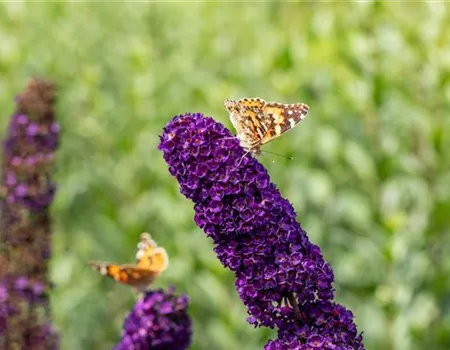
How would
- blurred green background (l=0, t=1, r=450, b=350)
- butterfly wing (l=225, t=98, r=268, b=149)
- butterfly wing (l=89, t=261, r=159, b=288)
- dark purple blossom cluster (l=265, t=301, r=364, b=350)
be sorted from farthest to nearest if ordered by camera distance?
1. blurred green background (l=0, t=1, r=450, b=350)
2. butterfly wing (l=89, t=261, r=159, b=288)
3. butterfly wing (l=225, t=98, r=268, b=149)
4. dark purple blossom cluster (l=265, t=301, r=364, b=350)

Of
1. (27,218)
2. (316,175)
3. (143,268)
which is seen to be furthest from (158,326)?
(316,175)

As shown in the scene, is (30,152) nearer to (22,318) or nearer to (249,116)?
(22,318)

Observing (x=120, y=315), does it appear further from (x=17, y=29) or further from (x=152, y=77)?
(x=17, y=29)

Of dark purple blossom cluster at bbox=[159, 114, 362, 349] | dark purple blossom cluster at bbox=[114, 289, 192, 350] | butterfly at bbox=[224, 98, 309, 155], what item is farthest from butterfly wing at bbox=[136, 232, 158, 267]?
dark purple blossom cluster at bbox=[159, 114, 362, 349]

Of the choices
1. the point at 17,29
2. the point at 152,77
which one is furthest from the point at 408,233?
the point at 17,29

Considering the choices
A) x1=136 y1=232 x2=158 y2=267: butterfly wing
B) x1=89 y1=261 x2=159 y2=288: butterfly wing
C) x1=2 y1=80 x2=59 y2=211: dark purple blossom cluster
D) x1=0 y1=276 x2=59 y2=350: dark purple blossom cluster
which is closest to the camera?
x1=89 y1=261 x2=159 y2=288: butterfly wing

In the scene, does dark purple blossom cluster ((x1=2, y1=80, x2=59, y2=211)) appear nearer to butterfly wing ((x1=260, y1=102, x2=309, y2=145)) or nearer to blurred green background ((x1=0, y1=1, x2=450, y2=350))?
butterfly wing ((x1=260, y1=102, x2=309, y2=145))

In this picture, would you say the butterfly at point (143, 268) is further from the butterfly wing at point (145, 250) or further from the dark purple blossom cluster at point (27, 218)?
the dark purple blossom cluster at point (27, 218)

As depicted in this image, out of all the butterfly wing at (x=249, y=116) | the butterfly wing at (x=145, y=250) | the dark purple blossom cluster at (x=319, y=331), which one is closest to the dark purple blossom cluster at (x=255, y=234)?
the dark purple blossom cluster at (x=319, y=331)
